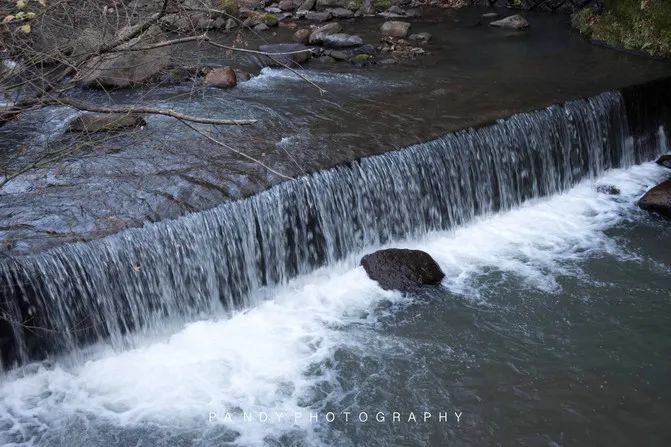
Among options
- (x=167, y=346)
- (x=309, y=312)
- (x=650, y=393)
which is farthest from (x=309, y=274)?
(x=650, y=393)

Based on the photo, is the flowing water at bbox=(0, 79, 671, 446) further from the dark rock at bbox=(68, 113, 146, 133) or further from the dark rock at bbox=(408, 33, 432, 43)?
the dark rock at bbox=(408, 33, 432, 43)

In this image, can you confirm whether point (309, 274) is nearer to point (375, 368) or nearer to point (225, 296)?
point (225, 296)

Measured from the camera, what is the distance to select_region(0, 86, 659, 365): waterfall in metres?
6.09

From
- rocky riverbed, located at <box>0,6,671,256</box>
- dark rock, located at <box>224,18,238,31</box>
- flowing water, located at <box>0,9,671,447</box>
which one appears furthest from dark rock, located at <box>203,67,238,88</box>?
dark rock, located at <box>224,18,238,31</box>

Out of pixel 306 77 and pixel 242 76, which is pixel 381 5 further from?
pixel 306 77

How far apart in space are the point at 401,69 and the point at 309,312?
21.2 ft

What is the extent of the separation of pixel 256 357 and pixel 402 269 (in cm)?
203

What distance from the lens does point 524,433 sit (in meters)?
5.43

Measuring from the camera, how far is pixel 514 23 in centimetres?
1559

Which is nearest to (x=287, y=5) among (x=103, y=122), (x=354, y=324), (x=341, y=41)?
(x=341, y=41)

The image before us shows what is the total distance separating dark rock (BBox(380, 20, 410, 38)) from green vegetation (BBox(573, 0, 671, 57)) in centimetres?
402

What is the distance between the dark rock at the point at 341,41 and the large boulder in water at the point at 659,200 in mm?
6930

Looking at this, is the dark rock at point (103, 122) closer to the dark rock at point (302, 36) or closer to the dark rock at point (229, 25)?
the dark rock at point (302, 36)

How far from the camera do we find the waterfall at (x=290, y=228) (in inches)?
240
